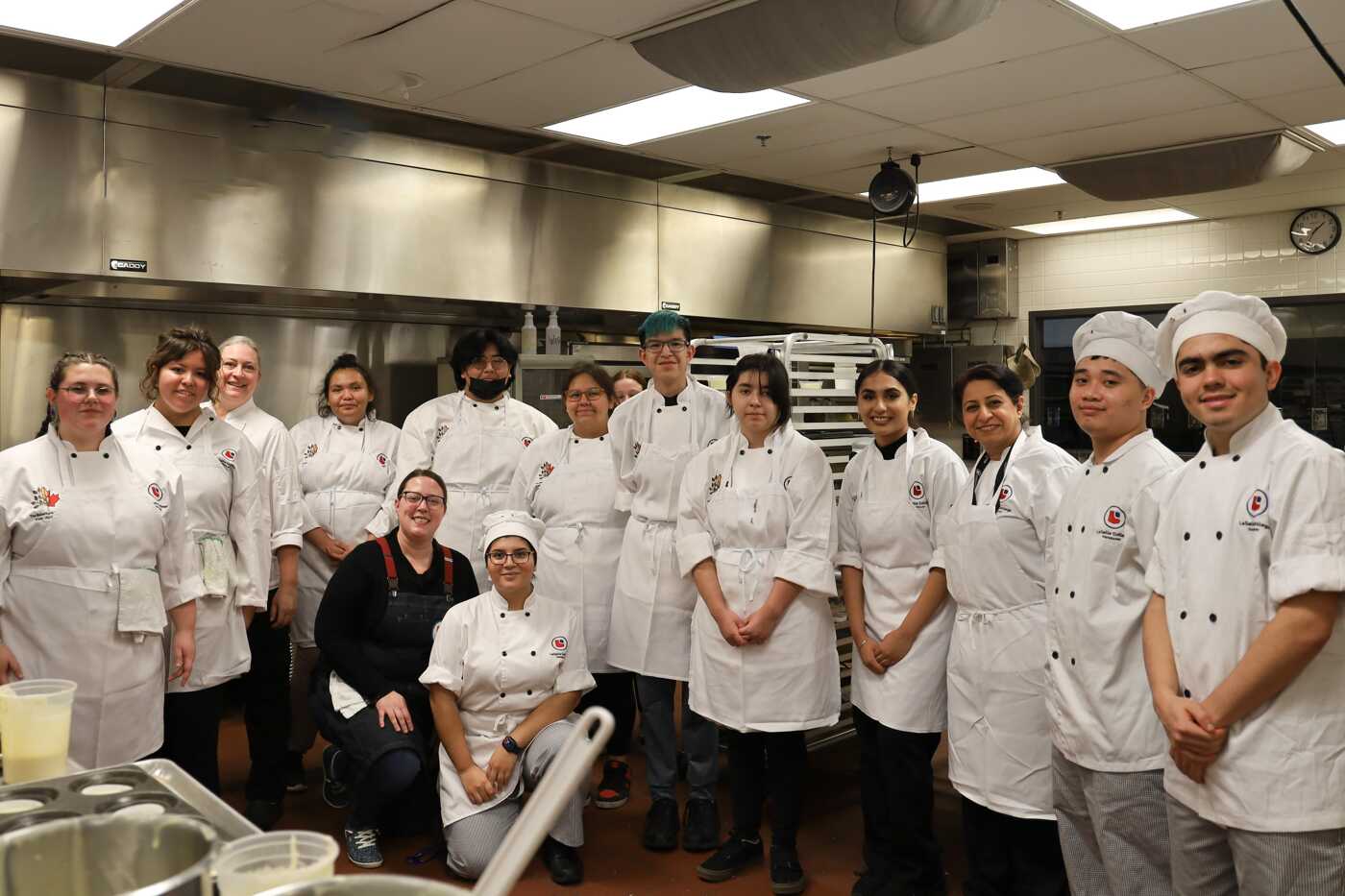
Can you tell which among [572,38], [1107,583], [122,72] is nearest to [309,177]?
[122,72]

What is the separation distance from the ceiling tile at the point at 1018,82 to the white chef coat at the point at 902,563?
1.40 m

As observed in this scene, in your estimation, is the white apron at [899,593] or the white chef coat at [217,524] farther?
the white chef coat at [217,524]

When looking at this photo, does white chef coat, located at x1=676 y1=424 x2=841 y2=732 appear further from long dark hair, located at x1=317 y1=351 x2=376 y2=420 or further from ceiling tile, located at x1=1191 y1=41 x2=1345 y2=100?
ceiling tile, located at x1=1191 y1=41 x2=1345 y2=100

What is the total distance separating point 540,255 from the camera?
5.20m

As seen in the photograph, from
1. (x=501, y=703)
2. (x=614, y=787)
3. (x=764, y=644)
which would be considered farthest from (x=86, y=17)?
(x=614, y=787)

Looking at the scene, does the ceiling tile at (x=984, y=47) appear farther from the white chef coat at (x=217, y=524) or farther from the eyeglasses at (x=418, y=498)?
the white chef coat at (x=217, y=524)

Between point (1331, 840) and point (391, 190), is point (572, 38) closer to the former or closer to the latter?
point (391, 190)

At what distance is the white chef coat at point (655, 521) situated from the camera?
3389 mm

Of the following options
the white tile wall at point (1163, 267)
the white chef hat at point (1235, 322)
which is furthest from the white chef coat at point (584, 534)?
the white tile wall at point (1163, 267)

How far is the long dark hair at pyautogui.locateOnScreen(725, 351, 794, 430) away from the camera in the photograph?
3.13m

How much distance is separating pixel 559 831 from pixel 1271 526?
212cm

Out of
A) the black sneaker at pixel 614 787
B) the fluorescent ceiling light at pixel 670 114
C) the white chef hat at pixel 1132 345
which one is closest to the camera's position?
the white chef hat at pixel 1132 345

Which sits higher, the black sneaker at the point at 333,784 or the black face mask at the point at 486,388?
the black face mask at the point at 486,388

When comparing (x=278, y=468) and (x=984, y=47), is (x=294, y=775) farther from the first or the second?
(x=984, y=47)
